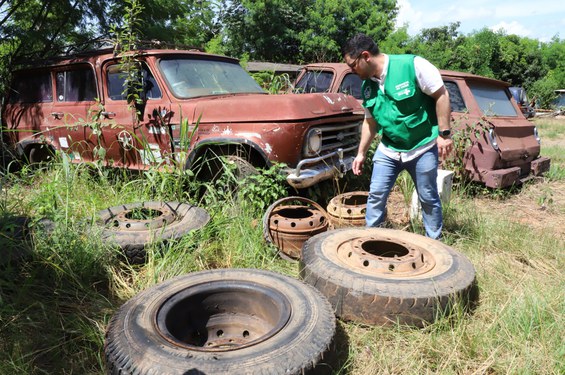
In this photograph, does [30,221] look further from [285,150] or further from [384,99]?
[384,99]

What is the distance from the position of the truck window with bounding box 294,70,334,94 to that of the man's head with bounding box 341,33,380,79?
113 inches

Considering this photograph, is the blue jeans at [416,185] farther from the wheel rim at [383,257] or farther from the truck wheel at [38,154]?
the truck wheel at [38,154]

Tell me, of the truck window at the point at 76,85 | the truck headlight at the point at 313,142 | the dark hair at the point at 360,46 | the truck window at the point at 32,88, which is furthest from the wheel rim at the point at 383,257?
the truck window at the point at 32,88

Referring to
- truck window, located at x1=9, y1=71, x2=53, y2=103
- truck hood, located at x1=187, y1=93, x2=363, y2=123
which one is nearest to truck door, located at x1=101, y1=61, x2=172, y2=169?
truck hood, located at x1=187, y1=93, x2=363, y2=123

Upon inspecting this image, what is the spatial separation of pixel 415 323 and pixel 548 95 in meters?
28.5

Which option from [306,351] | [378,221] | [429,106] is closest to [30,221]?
[306,351]

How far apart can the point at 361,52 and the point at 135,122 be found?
Answer: 8.50ft

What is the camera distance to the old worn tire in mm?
2268

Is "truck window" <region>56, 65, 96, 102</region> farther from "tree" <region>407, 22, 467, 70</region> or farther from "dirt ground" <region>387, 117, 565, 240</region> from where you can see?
→ "tree" <region>407, 22, 467, 70</region>

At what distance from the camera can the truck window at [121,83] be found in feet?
14.0

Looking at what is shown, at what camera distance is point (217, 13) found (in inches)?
1033

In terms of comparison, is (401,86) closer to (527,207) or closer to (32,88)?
(527,207)

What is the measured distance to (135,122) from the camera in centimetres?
434

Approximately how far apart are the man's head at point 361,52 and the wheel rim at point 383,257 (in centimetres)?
128
